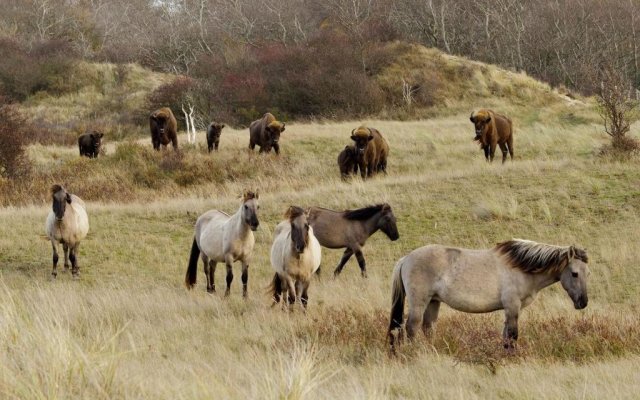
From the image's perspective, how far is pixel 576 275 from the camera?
27.7 feet

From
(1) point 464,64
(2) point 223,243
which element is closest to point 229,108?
(1) point 464,64

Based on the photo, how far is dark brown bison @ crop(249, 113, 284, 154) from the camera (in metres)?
27.5

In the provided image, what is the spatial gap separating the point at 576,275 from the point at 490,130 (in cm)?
1667

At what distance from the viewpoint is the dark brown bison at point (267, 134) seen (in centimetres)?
2753

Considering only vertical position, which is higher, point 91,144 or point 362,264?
point 91,144

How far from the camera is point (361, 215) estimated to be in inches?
549

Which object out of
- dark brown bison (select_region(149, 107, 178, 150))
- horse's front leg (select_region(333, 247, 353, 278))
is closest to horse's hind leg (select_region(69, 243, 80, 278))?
horse's front leg (select_region(333, 247, 353, 278))

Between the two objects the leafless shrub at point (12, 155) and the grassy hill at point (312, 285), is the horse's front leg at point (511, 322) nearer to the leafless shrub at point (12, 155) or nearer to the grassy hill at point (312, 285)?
the grassy hill at point (312, 285)

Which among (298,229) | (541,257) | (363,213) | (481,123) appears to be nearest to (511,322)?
(541,257)

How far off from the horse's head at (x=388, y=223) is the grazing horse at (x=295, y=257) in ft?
8.24

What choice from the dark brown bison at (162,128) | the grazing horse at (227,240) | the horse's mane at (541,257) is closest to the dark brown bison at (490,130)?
the dark brown bison at (162,128)

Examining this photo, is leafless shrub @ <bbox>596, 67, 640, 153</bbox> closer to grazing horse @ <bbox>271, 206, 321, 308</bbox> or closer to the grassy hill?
the grassy hill

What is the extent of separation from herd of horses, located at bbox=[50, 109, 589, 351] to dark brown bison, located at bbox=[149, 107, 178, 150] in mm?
12726

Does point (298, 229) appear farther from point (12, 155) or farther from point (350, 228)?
point (12, 155)
